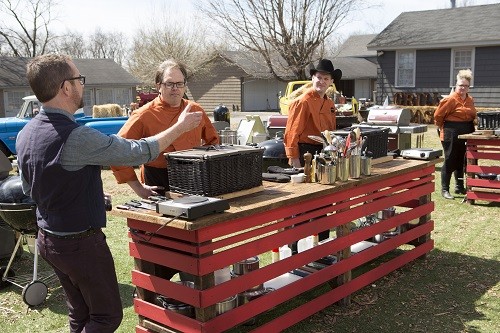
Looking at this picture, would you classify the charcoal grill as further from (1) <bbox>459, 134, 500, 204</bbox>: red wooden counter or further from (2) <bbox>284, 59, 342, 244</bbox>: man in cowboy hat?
(1) <bbox>459, 134, 500, 204</bbox>: red wooden counter

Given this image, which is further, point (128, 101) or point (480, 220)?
point (128, 101)

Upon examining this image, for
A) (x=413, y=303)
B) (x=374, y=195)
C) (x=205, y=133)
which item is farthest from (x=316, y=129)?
(x=413, y=303)

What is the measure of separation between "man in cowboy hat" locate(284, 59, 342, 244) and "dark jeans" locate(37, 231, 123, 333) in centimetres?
269

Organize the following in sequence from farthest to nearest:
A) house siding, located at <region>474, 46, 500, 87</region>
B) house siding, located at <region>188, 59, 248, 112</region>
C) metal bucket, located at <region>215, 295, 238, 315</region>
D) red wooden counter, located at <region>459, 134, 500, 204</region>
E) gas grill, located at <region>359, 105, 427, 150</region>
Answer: house siding, located at <region>188, 59, 248, 112</region> < house siding, located at <region>474, 46, 500, 87</region> < gas grill, located at <region>359, 105, 427, 150</region> < red wooden counter, located at <region>459, 134, 500, 204</region> < metal bucket, located at <region>215, 295, 238, 315</region>

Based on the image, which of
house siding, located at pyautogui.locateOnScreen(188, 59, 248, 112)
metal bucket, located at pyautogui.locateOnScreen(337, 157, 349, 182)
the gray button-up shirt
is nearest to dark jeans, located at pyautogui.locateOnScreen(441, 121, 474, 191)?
metal bucket, located at pyautogui.locateOnScreen(337, 157, 349, 182)

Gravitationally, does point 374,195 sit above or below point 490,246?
above

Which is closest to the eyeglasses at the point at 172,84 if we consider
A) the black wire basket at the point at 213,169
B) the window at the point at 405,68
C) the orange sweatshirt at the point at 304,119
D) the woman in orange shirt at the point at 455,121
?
the black wire basket at the point at 213,169

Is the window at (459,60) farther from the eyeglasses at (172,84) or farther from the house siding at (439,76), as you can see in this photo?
the eyeglasses at (172,84)

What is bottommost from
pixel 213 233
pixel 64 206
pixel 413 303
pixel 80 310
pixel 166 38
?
pixel 413 303

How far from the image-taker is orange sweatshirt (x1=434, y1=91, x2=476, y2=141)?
818 cm

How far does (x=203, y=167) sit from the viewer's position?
134 inches

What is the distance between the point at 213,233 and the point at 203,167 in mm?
410

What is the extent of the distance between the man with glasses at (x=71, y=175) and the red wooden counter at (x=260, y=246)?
470 millimetres

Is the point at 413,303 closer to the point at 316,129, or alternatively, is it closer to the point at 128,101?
the point at 316,129
